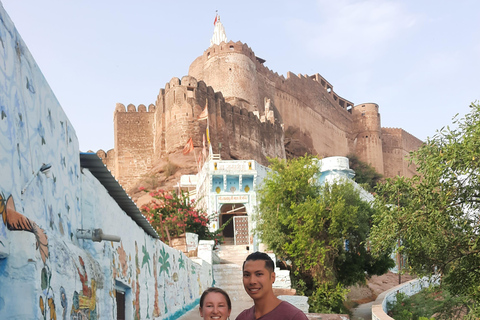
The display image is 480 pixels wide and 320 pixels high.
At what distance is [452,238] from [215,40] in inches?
1970

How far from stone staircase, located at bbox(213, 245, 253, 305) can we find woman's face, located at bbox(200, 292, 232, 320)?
480 inches

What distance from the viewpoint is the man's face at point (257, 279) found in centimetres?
351

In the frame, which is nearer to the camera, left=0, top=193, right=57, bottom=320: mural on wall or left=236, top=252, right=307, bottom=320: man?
left=236, top=252, right=307, bottom=320: man

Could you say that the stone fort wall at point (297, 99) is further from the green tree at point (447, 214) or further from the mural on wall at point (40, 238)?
the mural on wall at point (40, 238)

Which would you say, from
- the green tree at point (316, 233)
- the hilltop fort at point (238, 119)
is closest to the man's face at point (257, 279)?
the green tree at point (316, 233)

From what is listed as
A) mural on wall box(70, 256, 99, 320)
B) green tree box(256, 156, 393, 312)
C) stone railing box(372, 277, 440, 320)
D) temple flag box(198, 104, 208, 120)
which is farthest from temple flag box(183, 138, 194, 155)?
mural on wall box(70, 256, 99, 320)

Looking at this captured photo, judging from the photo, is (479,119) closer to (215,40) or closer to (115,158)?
(115,158)

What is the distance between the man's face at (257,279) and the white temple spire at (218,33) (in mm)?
57000

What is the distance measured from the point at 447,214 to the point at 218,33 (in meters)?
51.0

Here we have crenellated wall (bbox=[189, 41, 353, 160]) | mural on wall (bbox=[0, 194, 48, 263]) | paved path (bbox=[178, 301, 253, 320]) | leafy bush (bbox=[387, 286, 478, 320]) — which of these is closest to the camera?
mural on wall (bbox=[0, 194, 48, 263])

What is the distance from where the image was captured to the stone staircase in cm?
1675

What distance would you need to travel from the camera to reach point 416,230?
38.1 feet

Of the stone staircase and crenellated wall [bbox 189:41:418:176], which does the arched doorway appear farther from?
crenellated wall [bbox 189:41:418:176]

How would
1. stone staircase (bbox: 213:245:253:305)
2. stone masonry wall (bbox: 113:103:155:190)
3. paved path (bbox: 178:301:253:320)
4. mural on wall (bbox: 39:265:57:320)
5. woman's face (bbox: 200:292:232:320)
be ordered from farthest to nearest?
1. stone masonry wall (bbox: 113:103:155:190)
2. stone staircase (bbox: 213:245:253:305)
3. paved path (bbox: 178:301:253:320)
4. mural on wall (bbox: 39:265:57:320)
5. woman's face (bbox: 200:292:232:320)
